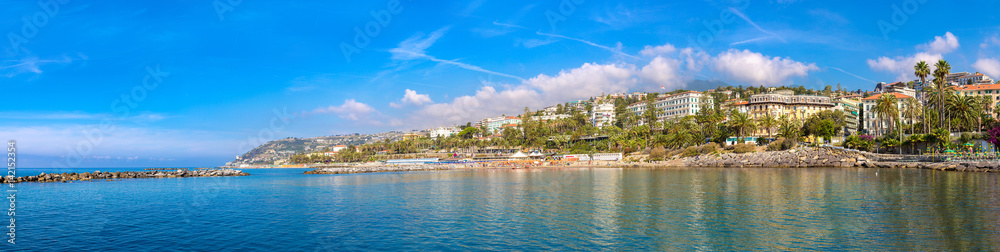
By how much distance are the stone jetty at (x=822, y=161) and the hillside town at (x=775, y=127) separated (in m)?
5.38

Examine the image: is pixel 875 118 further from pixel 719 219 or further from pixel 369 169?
pixel 719 219

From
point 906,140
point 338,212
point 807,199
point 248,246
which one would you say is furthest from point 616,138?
point 248,246

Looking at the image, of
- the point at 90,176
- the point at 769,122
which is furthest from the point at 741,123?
the point at 90,176

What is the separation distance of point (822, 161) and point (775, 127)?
3566 cm

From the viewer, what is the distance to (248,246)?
18875 mm

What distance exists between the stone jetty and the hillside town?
5375mm

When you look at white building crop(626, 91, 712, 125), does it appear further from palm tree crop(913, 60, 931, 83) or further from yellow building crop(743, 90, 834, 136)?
palm tree crop(913, 60, 931, 83)

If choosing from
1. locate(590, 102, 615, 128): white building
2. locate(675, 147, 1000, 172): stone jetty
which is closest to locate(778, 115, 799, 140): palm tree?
locate(675, 147, 1000, 172): stone jetty

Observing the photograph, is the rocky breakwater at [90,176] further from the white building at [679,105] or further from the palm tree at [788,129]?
the white building at [679,105]

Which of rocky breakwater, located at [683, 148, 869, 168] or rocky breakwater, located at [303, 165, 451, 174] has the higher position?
rocky breakwater, located at [683, 148, 869, 168]

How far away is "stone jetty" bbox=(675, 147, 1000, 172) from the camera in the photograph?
55.3 m

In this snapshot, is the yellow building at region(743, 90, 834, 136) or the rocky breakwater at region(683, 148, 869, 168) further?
the yellow building at region(743, 90, 834, 136)

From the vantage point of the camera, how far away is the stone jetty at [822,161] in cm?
5531

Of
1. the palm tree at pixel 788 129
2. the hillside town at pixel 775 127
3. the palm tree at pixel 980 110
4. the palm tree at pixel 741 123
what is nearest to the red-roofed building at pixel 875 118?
→ the hillside town at pixel 775 127
